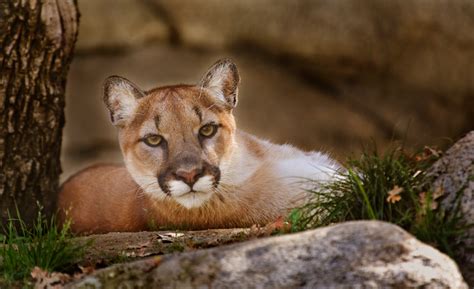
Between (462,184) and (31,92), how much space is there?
3.33m

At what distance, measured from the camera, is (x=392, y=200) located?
213 inches

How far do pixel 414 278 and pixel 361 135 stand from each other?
7.01 metres

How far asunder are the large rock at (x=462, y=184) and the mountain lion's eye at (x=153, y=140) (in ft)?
6.08

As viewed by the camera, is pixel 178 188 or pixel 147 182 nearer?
pixel 178 188

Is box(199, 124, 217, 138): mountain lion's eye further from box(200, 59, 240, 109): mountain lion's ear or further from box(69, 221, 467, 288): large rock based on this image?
box(69, 221, 467, 288): large rock

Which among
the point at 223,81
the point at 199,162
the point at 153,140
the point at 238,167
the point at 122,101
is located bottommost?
the point at 238,167

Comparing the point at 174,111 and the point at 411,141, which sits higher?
the point at 174,111

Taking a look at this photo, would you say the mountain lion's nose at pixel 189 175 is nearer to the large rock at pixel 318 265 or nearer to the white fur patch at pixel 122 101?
the white fur patch at pixel 122 101

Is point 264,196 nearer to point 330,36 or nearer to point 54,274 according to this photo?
point 54,274

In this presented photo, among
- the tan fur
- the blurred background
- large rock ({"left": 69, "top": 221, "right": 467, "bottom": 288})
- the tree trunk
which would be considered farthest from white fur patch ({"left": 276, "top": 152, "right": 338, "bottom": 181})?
the blurred background

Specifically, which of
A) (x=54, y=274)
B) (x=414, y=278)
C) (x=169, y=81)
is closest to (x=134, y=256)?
(x=54, y=274)

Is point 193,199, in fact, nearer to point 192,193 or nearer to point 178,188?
point 192,193

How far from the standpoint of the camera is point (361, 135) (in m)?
11.6

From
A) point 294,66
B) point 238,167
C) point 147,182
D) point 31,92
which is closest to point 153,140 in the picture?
point 147,182
